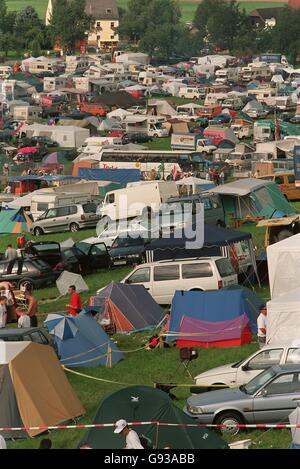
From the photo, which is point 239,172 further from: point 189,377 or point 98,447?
point 98,447

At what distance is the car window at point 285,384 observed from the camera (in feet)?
51.6

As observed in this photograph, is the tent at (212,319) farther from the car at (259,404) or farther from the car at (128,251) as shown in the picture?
the car at (128,251)

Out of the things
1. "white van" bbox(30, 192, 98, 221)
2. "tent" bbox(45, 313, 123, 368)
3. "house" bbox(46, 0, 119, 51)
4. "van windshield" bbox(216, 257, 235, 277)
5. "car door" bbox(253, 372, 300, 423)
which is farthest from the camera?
"house" bbox(46, 0, 119, 51)

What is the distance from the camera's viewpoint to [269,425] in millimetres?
15359

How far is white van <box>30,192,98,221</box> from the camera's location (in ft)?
134

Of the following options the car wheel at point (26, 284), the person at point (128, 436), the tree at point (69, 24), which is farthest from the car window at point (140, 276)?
the tree at point (69, 24)

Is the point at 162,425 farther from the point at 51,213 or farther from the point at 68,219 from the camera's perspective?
the point at 51,213

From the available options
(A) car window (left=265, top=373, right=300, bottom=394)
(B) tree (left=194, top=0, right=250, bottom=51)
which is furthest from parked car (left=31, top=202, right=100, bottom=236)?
(B) tree (left=194, top=0, right=250, bottom=51)

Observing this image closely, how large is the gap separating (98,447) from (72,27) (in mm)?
148171

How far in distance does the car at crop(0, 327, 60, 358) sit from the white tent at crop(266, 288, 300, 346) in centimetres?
374

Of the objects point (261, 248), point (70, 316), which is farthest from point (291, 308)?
point (261, 248)

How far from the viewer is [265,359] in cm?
1745

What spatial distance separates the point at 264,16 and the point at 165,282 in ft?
554

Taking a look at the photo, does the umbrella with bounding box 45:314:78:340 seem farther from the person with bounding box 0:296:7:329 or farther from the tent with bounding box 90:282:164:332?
the tent with bounding box 90:282:164:332
